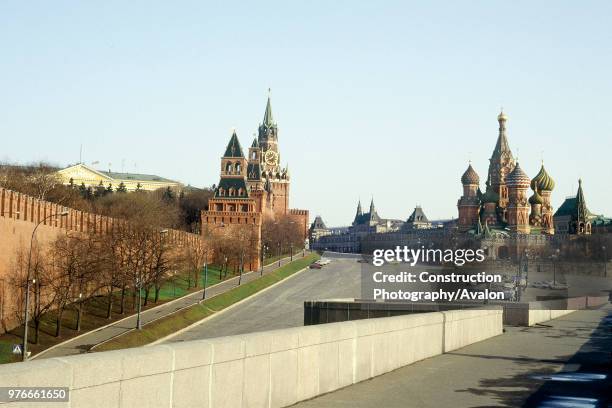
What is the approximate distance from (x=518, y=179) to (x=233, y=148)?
74012 millimetres

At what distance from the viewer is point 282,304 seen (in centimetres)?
9031

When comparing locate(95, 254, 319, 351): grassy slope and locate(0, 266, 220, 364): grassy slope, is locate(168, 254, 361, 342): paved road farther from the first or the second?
locate(0, 266, 220, 364): grassy slope

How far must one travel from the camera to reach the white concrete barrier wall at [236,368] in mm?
8945

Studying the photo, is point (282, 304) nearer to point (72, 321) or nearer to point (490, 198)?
point (72, 321)

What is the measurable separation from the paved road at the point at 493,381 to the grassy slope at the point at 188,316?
110 ft

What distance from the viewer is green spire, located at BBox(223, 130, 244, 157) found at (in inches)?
5615

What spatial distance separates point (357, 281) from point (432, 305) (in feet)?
256

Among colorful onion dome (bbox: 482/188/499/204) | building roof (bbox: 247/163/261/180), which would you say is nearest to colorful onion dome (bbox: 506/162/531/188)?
colorful onion dome (bbox: 482/188/499/204)

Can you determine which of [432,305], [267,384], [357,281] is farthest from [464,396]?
[357,281]

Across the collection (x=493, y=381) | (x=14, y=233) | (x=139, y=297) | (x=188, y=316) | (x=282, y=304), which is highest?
(x=14, y=233)

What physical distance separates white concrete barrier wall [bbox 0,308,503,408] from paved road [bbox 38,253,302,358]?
113ft

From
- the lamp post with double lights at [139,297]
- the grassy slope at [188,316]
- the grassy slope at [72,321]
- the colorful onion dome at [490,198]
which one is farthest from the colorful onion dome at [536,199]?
the lamp post with double lights at [139,297]

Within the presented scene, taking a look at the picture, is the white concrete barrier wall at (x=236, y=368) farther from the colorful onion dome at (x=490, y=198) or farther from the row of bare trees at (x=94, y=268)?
the colorful onion dome at (x=490, y=198)

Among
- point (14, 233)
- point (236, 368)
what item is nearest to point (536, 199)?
point (14, 233)
